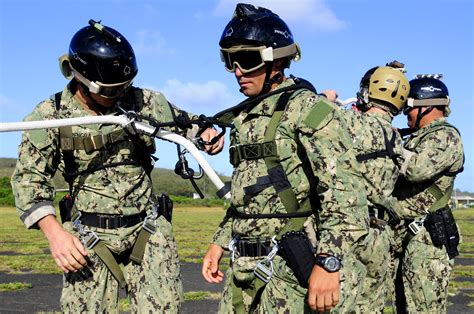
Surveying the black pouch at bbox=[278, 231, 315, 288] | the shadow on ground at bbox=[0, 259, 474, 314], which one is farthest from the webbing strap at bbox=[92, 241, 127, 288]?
the shadow on ground at bbox=[0, 259, 474, 314]

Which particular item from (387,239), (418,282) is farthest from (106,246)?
(418,282)

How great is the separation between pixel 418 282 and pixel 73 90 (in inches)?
174

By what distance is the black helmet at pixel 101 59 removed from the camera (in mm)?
5941

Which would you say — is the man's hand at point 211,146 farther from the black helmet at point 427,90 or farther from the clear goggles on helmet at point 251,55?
the black helmet at point 427,90

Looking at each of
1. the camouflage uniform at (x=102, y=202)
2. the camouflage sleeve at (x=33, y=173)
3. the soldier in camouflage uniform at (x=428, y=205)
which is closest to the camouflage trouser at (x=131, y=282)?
the camouflage uniform at (x=102, y=202)

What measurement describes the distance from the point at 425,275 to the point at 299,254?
4.03 m

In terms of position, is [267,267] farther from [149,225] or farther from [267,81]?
[149,225]

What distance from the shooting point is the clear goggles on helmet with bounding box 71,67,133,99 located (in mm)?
5949

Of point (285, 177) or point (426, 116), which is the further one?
point (426, 116)

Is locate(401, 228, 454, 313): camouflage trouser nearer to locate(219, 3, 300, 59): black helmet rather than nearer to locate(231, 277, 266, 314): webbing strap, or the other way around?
locate(231, 277, 266, 314): webbing strap

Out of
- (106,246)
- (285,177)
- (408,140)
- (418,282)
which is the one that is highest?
(408,140)

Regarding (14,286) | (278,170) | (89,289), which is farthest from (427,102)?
(14,286)

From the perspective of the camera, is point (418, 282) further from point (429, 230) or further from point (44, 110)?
point (44, 110)

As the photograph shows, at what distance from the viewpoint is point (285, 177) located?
15.8 ft
